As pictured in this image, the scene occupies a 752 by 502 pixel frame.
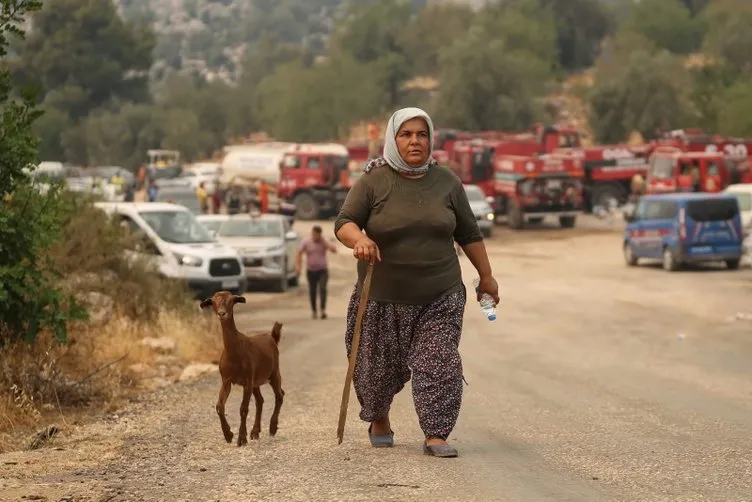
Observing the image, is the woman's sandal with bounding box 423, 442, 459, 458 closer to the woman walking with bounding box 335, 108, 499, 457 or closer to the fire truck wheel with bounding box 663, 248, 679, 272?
the woman walking with bounding box 335, 108, 499, 457

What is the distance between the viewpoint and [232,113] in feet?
419

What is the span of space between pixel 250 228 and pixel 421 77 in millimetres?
99681

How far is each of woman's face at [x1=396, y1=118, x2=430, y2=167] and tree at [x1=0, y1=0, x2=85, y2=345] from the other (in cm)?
407

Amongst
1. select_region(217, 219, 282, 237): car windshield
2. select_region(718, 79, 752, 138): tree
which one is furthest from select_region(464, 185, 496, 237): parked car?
select_region(718, 79, 752, 138): tree

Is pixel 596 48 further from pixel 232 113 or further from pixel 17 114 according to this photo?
pixel 17 114

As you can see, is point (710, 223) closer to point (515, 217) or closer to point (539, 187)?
point (539, 187)

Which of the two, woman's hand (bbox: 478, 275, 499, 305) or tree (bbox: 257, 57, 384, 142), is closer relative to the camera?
woman's hand (bbox: 478, 275, 499, 305)

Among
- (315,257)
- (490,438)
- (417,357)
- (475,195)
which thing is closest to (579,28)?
(475,195)

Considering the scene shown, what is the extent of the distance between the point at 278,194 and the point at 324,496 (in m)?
52.8

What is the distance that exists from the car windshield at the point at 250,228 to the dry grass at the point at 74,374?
1471cm

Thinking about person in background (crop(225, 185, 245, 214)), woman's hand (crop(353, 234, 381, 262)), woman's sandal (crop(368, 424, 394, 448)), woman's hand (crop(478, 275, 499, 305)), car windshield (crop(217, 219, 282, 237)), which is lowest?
person in background (crop(225, 185, 245, 214))

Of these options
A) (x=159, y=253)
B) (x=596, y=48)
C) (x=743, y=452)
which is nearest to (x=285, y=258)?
(x=159, y=253)

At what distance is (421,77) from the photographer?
434ft

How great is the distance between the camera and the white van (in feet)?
92.9
